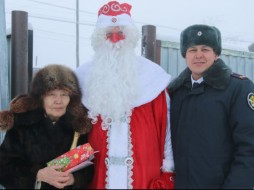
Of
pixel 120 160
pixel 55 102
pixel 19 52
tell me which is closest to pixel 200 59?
pixel 120 160

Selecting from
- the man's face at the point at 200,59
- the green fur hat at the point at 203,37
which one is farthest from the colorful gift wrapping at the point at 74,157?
the green fur hat at the point at 203,37

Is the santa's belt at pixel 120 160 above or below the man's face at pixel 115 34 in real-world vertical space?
below

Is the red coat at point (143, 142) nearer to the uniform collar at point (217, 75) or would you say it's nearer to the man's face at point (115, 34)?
the uniform collar at point (217, 75)

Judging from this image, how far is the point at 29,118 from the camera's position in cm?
285

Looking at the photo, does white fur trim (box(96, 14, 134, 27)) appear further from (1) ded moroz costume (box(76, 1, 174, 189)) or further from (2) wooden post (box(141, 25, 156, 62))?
(2) wooden post (box(141, 25, 156, 62))

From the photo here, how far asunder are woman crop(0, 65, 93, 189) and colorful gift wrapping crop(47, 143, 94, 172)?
0.25 feet

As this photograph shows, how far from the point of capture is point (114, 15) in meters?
3.05

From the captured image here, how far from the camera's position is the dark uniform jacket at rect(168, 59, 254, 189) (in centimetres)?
265

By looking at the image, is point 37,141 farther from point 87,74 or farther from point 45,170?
point 87,74

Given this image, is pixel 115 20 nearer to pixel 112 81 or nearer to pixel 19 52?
pixel 112 81

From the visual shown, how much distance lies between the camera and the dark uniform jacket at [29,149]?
2.82 metres

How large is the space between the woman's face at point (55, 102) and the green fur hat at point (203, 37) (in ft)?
3.23

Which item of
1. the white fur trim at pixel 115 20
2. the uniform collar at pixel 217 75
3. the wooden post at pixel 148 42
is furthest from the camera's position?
the wooden post at pixel 148 42

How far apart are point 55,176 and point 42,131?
1.17ft
